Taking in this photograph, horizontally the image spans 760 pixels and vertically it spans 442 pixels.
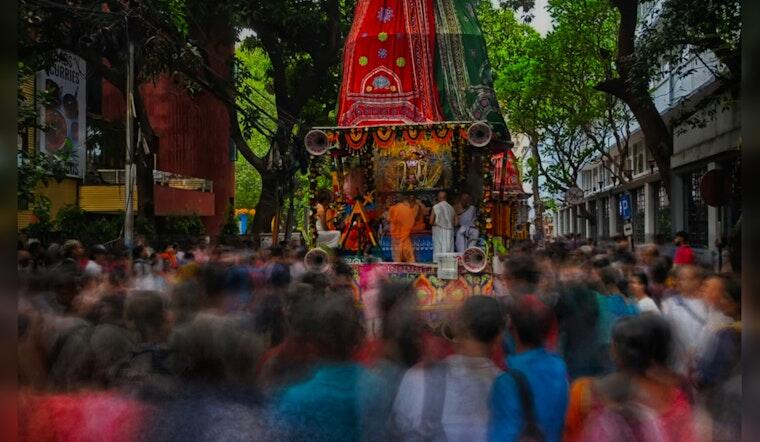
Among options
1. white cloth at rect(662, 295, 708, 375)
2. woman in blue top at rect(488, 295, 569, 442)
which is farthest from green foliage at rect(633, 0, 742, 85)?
woman in blue top at rect(488, 295, 569, 442)

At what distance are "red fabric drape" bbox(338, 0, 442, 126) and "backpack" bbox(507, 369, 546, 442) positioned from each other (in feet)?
33.4

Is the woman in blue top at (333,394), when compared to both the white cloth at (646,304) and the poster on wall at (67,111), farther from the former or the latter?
the poster on wall at (67,111)

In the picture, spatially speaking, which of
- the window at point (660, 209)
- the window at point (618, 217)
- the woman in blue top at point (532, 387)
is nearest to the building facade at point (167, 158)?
the window at point (660, 209)

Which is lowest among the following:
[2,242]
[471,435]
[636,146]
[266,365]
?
[471,435]

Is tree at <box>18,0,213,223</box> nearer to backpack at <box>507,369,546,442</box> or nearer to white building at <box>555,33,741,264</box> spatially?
white building at <box>555,33,741,264</box>

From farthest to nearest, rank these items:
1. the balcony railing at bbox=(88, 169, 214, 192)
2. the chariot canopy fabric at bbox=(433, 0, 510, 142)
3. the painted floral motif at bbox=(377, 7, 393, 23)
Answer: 1. the balcony railing at bbox=(88, 169, 214, 192)
2. the painted floral motif at bbox=(377, 7, 393, 23)
3. the chariot canopy fabric at bbox=(433, 0, 510, 142)

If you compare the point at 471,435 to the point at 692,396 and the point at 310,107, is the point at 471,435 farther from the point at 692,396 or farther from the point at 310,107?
the point at 310,107

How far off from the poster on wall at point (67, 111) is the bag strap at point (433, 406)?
1981 centimetres

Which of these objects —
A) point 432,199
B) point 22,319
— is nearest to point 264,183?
point 432,199

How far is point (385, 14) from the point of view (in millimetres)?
14289

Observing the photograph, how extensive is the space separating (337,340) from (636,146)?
114 feet

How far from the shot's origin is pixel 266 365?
164 inches

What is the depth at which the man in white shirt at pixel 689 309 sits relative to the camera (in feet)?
17.5

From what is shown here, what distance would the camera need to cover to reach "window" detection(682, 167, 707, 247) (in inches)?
886
